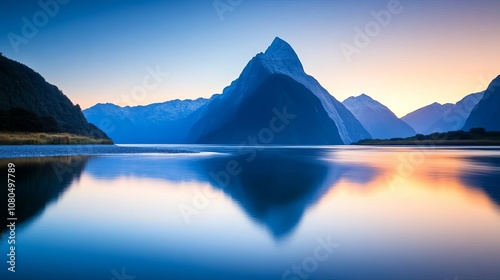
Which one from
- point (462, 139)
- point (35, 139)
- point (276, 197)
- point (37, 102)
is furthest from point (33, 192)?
point (462, 139)

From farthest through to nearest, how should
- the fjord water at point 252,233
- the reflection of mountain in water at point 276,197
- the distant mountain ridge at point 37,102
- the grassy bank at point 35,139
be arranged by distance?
the distant mountain ridge at point 37,102 → the grassy bank at point 35,139 → the reflection of mountain in water at point 276,197 → the fjord water at point 252,233

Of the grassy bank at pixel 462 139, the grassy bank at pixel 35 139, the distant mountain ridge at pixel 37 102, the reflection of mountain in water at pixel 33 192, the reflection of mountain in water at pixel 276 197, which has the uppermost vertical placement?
the distant mountain ridge at pixel 37 102

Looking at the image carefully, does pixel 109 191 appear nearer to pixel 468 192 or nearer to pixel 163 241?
pixel 163 241

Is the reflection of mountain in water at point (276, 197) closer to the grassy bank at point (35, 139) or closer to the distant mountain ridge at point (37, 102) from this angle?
the grassy bank at point (35, 139)

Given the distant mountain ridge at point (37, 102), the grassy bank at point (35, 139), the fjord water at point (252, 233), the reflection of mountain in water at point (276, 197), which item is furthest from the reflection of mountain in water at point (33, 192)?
the distant mountain ridge at point (37, 102)

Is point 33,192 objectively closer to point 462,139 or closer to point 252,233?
point 252,233

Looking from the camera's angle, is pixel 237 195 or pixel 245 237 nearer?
pixel 245 237

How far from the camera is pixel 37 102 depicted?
152625 millimetres

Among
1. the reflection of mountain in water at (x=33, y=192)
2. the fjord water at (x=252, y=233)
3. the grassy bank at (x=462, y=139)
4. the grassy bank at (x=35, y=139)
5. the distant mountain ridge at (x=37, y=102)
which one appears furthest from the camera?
the grassy bank at (x=462, y=139)

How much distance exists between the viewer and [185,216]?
14.4m

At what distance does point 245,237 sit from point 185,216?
4272mm

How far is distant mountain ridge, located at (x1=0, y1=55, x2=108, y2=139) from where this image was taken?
121025mm

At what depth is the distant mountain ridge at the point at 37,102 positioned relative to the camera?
121025 mm

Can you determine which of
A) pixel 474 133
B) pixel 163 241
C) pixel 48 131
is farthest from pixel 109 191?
pixel 474 133
